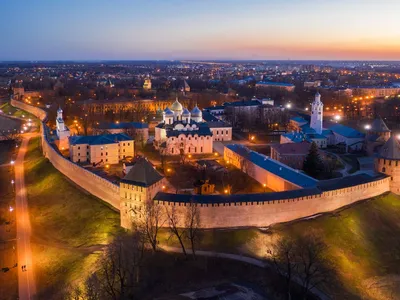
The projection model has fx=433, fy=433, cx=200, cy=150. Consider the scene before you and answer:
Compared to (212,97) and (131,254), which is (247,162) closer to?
(131,254)

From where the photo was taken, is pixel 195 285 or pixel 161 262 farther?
pixel 161 262

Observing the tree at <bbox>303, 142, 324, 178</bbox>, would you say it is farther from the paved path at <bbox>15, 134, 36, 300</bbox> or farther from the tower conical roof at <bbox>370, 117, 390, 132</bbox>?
the paved path at <bbox>15, 134, 36, 300</bbox>

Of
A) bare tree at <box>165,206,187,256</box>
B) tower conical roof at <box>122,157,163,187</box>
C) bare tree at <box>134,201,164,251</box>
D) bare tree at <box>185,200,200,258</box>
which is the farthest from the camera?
tower conical roof at <box>122,157,163,187</box>

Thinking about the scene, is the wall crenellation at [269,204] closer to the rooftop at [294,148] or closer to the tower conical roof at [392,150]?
the tower conical roof at [392,150]

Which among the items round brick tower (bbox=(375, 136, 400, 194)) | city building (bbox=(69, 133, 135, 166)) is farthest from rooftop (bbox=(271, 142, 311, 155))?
city building (bbox=(69, 133, 135, 166))

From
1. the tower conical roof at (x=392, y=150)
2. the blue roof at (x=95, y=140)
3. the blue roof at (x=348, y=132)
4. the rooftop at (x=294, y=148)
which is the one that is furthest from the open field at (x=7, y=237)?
the blue roof at (x=348, y=132)

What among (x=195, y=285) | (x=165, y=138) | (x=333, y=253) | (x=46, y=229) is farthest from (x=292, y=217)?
(x=165, y=138)
